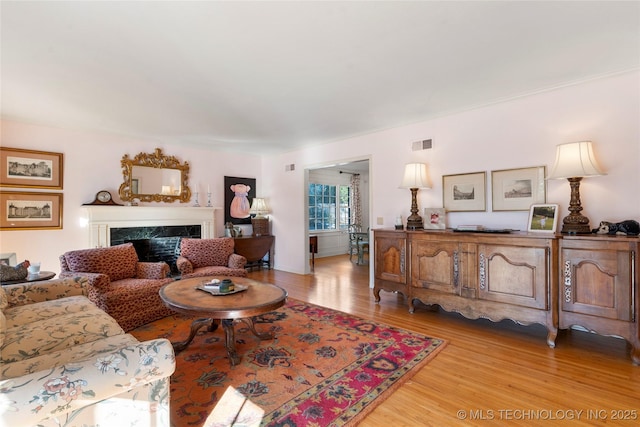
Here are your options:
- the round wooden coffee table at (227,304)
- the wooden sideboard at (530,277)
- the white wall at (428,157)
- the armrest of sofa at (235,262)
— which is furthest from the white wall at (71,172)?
the wooden sideboard at (530,277)

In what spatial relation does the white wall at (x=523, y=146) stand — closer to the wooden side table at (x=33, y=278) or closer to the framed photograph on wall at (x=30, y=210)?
the wooden side table at (x=33, y=278)

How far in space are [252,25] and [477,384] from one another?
2923 mm

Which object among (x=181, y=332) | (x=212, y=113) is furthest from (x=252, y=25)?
(x=181, y=332)

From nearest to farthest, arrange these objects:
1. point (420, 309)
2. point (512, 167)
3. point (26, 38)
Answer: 1. point (26, 38)
2. point (512, 167)
3. point (420, 309)

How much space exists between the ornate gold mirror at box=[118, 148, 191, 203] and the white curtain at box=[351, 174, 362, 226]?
4.55 metres

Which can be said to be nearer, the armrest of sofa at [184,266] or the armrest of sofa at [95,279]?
the armrest of sofa at [95,279]

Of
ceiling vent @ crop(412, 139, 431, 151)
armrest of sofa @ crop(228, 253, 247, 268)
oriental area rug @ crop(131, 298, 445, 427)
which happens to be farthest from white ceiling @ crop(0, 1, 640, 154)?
oriental area rug @ crop(131, 298, 445, 427)

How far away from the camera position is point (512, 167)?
3.33 metres

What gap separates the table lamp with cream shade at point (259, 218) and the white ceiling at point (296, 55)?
2.57 metres

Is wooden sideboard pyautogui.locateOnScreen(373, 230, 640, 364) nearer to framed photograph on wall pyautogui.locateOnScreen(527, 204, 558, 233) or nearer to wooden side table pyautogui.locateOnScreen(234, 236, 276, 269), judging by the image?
framed photograph on wall pyautogui.locateOnScreen(527, 204, 558, 233)

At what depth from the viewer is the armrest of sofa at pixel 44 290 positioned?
2.34 m

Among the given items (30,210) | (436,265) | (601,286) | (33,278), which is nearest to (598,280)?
(601,286)

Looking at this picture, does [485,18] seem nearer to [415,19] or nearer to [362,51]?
[415,19]

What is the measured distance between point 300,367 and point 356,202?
21.6ft
